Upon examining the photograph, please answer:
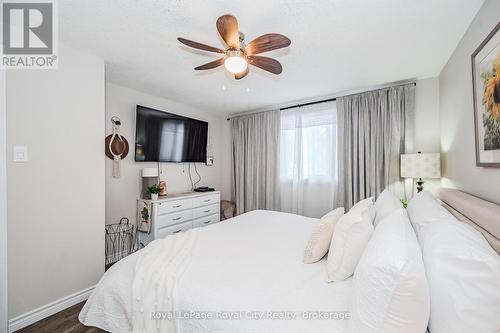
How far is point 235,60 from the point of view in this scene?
1.65 m

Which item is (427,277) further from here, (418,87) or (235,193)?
(235,193)

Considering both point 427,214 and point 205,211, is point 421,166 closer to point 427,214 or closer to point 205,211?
point 427,214

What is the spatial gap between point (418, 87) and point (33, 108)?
4187mm

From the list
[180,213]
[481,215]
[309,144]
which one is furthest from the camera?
[309,144]

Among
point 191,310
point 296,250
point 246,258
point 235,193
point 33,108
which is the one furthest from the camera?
point 235,193

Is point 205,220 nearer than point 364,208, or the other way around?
point 364,208

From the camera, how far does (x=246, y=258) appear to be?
1515mm

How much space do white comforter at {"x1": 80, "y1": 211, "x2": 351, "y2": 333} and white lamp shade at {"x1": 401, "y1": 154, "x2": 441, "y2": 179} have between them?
5.76ft

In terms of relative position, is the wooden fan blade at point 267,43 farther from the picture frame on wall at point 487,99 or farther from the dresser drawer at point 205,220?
the dresser drawer at point 205,220

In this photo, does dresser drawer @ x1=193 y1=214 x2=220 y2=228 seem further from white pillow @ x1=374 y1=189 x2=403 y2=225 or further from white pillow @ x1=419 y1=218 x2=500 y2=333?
white pillow @ x1=419 y1=218 x2=500 y2=333

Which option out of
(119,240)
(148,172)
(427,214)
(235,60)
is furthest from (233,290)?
(119,240)

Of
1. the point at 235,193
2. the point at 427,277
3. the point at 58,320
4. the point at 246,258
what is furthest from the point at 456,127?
the point at 58,320

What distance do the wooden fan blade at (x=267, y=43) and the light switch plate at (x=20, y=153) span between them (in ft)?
6.51

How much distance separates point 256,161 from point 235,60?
2.55 metres
